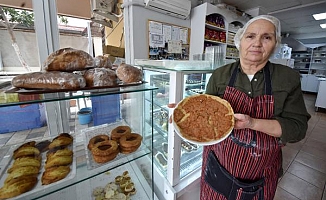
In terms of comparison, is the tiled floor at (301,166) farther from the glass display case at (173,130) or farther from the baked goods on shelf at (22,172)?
the glass display case at (173,130)

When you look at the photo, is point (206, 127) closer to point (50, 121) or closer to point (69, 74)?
point (69, 74)

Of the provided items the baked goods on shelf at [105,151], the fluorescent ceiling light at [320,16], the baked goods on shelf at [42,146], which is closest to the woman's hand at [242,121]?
the baked goods on shelf at [105,151]

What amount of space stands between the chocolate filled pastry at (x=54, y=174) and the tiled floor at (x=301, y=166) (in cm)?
38

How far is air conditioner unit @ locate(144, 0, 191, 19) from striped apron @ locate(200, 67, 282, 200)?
150cm

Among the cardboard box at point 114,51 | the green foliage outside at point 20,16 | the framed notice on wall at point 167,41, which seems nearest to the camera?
the green foliage outside at point 20,16

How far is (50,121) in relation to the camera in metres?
1.23

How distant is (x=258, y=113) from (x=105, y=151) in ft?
2.81

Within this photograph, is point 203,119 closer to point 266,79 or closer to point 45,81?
point 266,79

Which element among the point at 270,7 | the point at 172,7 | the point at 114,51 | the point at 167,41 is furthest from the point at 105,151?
the point at 270,7

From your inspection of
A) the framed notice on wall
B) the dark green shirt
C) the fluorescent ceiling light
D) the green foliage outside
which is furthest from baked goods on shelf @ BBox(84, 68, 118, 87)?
the fluorescent ceiling light

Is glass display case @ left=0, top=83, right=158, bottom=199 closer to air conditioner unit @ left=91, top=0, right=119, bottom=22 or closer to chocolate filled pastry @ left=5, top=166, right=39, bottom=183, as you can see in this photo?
chocolate filled pastry @ left=5, top=166, right=39, bottom=183

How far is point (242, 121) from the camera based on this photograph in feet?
2.32

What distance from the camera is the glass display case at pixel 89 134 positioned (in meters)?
0.62

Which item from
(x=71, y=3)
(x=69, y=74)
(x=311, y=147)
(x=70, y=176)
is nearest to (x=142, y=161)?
(x=70, y=176)
